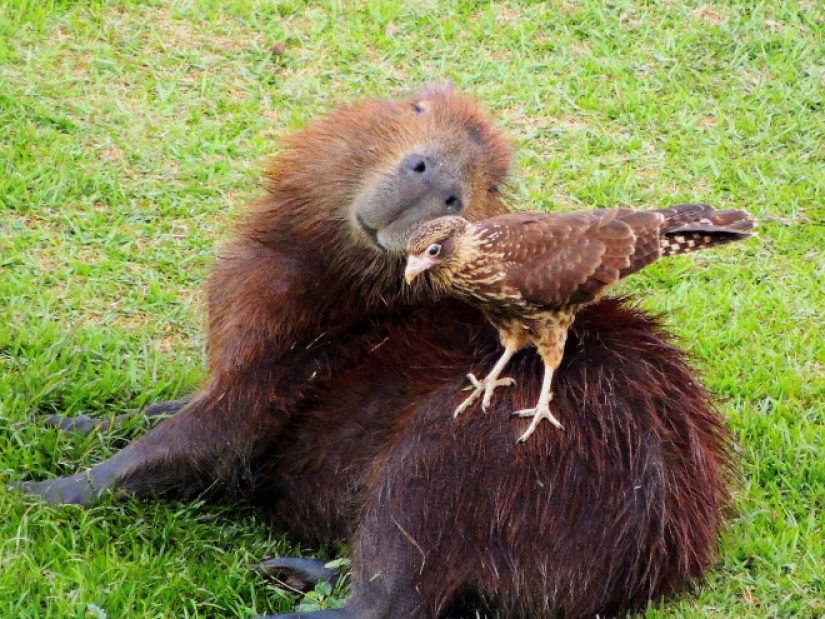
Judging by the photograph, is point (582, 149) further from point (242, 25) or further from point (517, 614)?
point (517, 614)

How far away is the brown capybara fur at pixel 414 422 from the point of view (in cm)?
323

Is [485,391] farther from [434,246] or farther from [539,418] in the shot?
[434,246]

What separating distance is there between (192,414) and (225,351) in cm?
23

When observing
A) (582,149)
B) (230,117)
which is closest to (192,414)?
(230,117)

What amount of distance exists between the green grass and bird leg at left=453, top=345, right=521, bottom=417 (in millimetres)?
780

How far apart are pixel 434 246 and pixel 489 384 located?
18.9 inches

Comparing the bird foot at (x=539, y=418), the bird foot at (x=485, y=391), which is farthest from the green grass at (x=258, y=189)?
the bird foot at (x=485, y=391)

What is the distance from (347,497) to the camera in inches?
142

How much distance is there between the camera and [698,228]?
3.17 m

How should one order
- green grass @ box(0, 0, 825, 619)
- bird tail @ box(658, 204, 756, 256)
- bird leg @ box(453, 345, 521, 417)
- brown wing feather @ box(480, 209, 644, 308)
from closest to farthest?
brown wing feather @ box(480, 209, 644, 308), bird tail @ box(658, 204, 756, 256), bird leg @ box(453, 345, 521, 417), green grass @ box(0, 0, 825, 619)

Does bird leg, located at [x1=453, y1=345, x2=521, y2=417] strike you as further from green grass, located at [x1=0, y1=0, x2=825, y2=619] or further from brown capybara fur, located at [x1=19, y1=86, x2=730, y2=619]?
green grass, located at [x1=0, y1=0, x2=825, y2=619]

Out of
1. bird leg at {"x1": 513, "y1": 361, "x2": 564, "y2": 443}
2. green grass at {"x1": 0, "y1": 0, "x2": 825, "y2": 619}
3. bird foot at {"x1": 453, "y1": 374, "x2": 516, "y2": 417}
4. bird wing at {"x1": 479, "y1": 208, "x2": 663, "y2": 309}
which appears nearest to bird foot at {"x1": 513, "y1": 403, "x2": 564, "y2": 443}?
bird leg at {"x1": 513, "y1": 361, "x2": 564, "y2": 443}

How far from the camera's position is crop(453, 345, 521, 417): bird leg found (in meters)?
3.30

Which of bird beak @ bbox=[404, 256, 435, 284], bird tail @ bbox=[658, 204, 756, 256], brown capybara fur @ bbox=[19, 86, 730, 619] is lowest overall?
brown capybara fur @ bbox=[19, 86, 730, 619]
